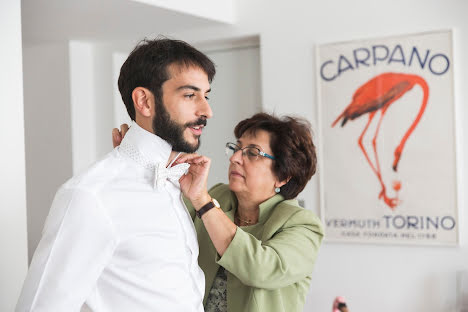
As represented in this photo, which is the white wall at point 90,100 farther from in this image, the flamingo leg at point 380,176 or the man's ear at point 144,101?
the man's ear at point 144,101

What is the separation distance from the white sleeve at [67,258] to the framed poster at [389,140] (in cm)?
233

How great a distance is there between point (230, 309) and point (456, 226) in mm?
1738

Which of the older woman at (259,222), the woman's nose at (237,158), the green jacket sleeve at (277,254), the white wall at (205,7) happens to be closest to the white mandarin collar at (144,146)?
the older woman at (259,222)

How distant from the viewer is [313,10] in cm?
361

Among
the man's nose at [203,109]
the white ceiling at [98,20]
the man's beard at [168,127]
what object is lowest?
the man's beard at [168,127]

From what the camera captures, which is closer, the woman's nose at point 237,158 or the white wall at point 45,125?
the woman's nose at point 237,158

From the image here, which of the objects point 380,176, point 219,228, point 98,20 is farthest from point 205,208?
point 98,20

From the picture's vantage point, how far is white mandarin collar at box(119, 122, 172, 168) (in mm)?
1582

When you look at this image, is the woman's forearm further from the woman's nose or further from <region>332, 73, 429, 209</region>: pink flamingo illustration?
<region>332, 73, 429, 209</region>: pink flamingo illustration

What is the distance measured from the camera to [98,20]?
143 inches

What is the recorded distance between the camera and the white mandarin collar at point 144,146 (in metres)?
1.58

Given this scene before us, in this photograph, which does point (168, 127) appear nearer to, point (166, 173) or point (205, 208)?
point (166, 173)

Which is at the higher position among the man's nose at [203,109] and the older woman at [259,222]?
the man's nose at [203,109]

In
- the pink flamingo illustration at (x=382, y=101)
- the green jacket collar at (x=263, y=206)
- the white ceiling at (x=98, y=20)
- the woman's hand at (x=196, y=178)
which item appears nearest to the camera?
the woman's hand at (x=196, y=178)
